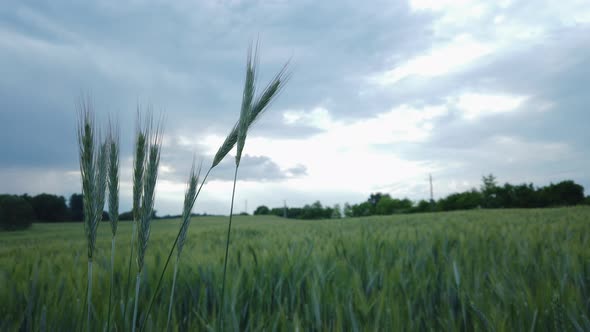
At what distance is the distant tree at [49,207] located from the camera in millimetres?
13802

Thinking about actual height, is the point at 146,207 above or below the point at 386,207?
above

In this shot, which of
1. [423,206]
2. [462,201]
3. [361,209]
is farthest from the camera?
[361,209]

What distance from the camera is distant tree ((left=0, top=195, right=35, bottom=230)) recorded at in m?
10.5

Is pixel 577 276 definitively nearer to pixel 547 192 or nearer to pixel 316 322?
pixel 316 322

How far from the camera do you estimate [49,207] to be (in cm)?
1462

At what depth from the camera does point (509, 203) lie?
33344 millimetres

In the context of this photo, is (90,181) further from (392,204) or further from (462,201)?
(392,204)

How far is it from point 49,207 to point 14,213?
4234 mm

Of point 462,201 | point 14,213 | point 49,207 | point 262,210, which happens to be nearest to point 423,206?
point 462,201

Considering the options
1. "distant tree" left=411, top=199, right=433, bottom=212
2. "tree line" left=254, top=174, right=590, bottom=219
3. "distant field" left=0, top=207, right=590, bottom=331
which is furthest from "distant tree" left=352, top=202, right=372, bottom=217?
"distant field" left=0, top=207, right=590, bottom=331

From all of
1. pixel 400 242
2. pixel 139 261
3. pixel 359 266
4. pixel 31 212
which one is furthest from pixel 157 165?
pixel 31 212

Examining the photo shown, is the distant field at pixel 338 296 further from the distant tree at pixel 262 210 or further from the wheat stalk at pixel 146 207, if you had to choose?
the distant tree at pixel 262 210

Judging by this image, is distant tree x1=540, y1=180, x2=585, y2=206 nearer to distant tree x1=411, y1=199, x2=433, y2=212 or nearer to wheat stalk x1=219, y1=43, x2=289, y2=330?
distant tree x1=411, y1=199, x2=433, y2=212

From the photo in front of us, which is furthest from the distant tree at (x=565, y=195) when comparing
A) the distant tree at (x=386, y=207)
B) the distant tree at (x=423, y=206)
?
the distant tree at (x=386, y=207)
